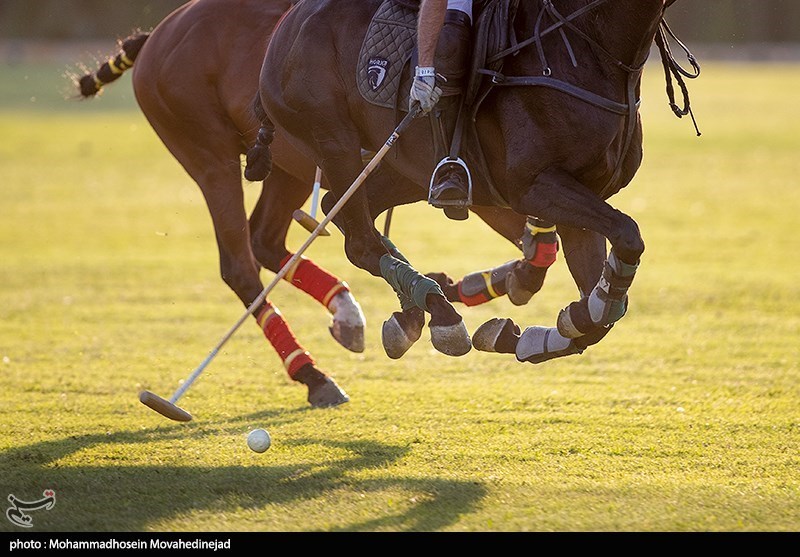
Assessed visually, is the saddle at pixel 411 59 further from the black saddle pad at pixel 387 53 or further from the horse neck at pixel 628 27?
the horse neck at pixel 628 27

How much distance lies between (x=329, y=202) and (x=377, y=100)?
979 millimetres

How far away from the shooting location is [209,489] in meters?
5.56

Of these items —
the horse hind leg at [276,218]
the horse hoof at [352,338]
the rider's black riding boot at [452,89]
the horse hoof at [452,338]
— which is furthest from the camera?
the horse hind leg at [276,218]

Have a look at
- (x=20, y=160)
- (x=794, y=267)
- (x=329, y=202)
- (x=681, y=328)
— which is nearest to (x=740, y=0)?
(x=20, y=160)

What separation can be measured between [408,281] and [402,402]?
4.52 feet

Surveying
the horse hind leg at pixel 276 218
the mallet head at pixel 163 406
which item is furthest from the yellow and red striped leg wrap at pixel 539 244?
the mallet head at pixel 163 406

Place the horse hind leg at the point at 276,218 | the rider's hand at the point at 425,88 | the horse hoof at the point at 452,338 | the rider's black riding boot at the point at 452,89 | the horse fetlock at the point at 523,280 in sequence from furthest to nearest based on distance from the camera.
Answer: the horse hind leg at the point at 276,218 < the horse fetlock at the point at 523,280 < the horse hoof at the point at 452,338 < the rider's black riding boot at the point at 452,89 < the rider's hand at the point at 425,88

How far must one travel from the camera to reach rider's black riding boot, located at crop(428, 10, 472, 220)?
5.82 m

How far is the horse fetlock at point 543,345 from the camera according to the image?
238 inches

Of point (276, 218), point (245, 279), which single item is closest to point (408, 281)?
point (245, 279)

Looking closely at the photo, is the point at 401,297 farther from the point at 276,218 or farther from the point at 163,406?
the point at 276,218

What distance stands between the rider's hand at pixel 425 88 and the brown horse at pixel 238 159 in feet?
5.57

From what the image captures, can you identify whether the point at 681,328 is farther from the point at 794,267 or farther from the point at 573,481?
the point at 573,481

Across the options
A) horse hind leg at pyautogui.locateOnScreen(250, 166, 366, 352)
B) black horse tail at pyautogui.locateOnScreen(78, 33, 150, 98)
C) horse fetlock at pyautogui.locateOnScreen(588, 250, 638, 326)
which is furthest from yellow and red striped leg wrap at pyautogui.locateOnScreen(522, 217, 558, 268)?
black horse tail at pyautogui.locateOnScreen(78, 33, 150, 98)
